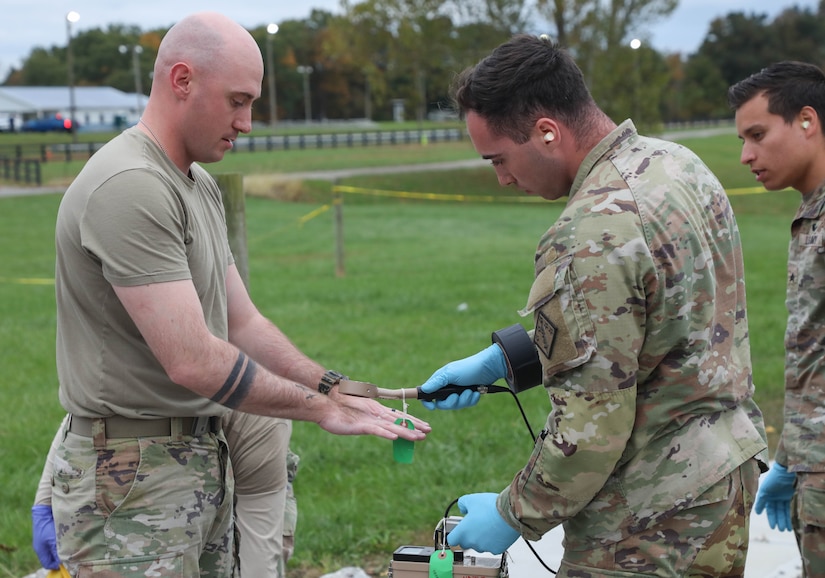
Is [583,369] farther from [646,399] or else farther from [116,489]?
[116,489]

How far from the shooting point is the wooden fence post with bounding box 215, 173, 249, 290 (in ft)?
15.1

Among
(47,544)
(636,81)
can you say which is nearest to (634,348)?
(47,544)

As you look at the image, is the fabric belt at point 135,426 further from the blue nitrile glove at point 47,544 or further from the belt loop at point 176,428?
the blue nitrile glove at point 47,544

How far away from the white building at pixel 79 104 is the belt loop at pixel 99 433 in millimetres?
82602

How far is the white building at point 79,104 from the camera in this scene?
269 feet

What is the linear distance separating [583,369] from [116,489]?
4.41ft

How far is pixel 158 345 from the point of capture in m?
2.43

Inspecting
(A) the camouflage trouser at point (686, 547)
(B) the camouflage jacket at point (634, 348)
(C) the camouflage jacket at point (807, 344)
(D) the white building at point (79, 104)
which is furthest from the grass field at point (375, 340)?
(D) the white building at point (79, 104)

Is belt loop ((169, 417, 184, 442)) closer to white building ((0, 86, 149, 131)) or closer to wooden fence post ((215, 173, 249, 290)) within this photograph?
wooden fence post ((215, 173, 249, 290))

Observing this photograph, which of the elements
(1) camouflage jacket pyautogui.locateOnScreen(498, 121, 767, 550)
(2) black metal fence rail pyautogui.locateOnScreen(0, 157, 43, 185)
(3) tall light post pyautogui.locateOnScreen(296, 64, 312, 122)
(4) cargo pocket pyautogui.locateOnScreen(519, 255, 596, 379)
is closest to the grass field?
(1) camouflage jacket pyautogui.locateOnScreen(498, 121, 767, 550)

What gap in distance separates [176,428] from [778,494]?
2.43 metres

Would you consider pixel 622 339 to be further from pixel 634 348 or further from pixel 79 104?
pixel 79 104

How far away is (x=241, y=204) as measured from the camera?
4660 mm

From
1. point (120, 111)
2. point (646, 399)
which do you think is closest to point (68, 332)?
point (646, 399)
